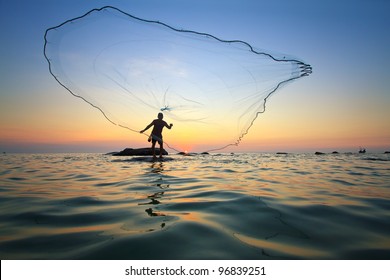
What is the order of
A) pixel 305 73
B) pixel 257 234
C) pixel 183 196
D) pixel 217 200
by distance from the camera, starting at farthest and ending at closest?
pixel 305 73
pixel 183 196
pixel 217 200
pixel 257 234

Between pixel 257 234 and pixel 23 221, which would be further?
pixel 23 221

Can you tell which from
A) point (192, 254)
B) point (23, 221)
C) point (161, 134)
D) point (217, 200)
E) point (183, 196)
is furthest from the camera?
point (161, 134)

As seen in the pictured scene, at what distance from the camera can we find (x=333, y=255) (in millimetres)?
2578

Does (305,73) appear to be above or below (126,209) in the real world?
above

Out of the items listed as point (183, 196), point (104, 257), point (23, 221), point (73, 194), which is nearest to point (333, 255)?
point (104, 257)

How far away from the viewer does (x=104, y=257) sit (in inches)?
98.7

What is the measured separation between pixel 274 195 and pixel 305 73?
4.69 metres

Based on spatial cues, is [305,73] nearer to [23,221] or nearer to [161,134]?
[23,221]

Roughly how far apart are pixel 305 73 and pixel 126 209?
7.10 meters
